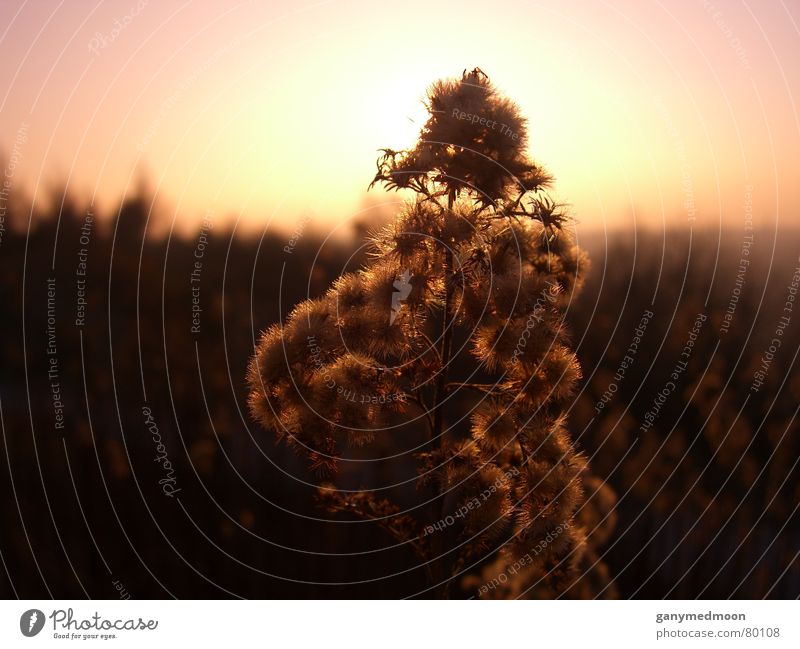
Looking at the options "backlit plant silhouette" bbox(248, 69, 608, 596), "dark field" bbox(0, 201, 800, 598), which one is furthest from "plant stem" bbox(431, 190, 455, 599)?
"dark field" bbox(0, 201, 800, 598)

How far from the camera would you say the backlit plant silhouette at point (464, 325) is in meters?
2.43

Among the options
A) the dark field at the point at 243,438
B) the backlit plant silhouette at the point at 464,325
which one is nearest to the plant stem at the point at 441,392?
the backlit plant silhouette at the point at 464,325

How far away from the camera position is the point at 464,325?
103 inches

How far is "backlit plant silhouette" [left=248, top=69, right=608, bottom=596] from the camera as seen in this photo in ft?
7.98

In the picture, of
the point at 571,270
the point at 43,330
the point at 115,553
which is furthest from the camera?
the point at 43,330

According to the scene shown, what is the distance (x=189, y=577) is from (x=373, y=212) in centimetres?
228

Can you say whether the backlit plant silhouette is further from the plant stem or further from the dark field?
the dark field

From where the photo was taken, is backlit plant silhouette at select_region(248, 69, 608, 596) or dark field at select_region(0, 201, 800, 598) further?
dark field at select_region(0, 201, 800, 598)

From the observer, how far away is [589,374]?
4957 mm

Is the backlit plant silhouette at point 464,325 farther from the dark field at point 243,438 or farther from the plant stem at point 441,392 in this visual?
the dark field at point 243,438

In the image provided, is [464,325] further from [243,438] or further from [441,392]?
[243,438]

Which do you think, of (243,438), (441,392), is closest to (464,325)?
(441,392)
